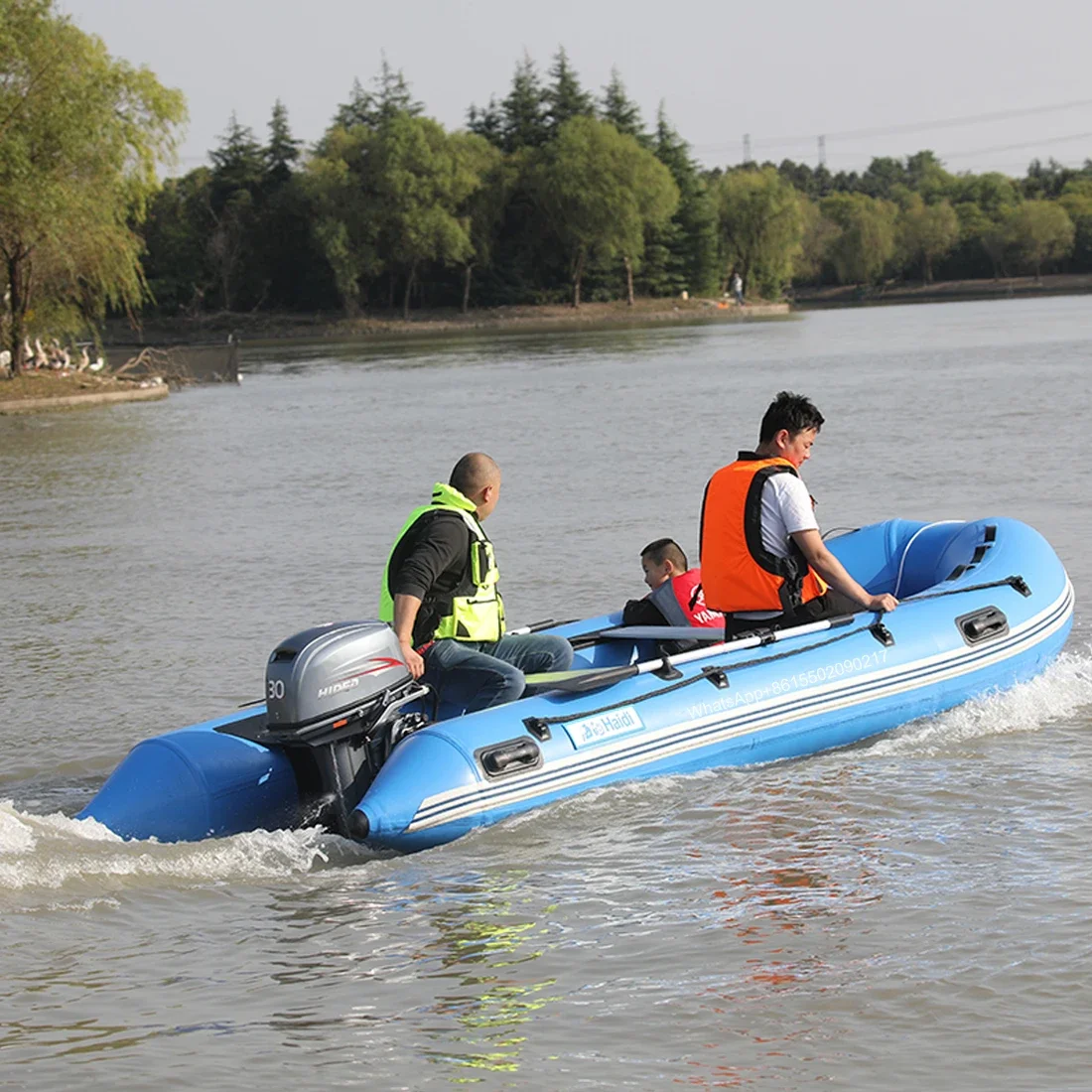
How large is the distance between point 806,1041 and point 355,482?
14515 mm

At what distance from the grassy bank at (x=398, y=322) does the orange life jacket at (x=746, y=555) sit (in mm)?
67540

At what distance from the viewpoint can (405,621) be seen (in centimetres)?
577

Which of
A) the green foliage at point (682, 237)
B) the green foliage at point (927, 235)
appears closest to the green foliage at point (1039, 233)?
the green foliage at point (927, 235)

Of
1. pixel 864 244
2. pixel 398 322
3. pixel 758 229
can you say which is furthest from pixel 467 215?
pixel 864 244

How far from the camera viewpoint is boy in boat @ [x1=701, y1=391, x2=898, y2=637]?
6.60 meters

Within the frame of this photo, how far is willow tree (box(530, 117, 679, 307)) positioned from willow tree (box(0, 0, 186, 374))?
1726 inches

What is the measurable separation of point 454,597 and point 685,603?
167cm

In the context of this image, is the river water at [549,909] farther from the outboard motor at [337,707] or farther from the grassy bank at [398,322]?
the grassy bank at [398,322]

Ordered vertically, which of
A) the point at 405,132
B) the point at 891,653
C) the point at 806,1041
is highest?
the point at 405,132

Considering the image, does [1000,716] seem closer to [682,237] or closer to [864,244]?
[682,237]

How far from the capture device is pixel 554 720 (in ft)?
19.8

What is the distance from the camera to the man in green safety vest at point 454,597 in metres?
5.79

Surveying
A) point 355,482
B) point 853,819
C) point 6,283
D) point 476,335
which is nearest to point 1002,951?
point 853,819

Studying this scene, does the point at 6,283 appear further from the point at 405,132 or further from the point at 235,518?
the point at 405,132
